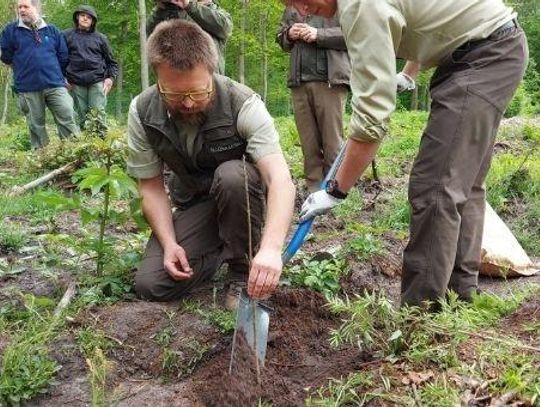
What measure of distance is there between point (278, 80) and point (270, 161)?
108ft

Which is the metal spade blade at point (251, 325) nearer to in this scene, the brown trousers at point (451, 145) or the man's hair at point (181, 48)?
the brown trousers at point (451, 145)

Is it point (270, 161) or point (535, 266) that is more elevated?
point (270, 161)

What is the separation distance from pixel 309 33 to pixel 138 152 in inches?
77.5

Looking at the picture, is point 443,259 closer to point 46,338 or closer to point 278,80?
point 46,338

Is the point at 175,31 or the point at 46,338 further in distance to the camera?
the point at 175,31

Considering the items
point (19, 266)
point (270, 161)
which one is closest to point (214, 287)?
point (270, 161)

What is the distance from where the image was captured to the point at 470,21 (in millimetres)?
2303

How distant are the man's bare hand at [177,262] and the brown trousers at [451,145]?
1.10m

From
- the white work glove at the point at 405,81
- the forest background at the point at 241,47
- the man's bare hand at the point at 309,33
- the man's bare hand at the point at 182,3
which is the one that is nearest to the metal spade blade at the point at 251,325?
the white work glove at the point at 405,81

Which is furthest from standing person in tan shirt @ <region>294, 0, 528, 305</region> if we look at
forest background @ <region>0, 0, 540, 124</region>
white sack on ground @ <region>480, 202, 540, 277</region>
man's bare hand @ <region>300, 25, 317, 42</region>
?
forest background @ <region>0, 0, 540, 124</region>

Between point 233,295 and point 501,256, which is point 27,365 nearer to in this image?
point 233,295

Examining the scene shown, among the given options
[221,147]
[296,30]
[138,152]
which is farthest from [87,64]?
[221,147]

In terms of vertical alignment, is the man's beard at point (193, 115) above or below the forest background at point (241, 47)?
above

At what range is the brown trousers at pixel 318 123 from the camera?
459cm
